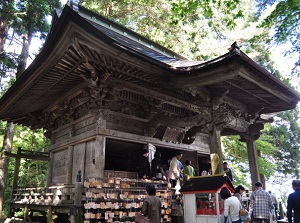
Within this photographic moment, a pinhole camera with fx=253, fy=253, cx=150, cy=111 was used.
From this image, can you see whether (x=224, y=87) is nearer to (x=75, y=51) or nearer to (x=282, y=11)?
(x=282, y=11)

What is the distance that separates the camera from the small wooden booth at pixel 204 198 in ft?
→ 19.1

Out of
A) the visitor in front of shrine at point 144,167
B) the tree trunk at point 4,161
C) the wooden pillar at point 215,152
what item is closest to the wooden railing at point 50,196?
the visitor in front of shrine at point 144,167

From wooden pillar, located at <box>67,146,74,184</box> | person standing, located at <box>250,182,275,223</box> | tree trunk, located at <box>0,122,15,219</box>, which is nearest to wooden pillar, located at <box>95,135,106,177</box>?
wooden pillar, located at <box>67,146,74,184</box>

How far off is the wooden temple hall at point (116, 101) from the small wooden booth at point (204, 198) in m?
0.51

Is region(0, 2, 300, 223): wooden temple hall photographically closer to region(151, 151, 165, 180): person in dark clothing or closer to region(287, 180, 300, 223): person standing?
region(151, 151, 165, 180): person in dark clothing

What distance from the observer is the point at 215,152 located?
6.60m

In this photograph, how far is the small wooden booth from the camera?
5.82 meters

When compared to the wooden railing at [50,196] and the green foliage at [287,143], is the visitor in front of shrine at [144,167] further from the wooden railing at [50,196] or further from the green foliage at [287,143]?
the green foliage at [287,143]

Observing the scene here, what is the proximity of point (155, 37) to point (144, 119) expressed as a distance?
34.5 feet

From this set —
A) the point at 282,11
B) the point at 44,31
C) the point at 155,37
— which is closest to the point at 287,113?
the point at 155,37

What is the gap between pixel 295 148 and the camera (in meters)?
22.4

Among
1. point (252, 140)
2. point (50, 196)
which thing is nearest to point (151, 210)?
point (50, 196)

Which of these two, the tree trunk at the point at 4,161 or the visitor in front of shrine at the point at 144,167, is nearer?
the visitor in front of shrine at the point at 144,167

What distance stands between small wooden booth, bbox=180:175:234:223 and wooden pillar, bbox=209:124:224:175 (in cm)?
35
